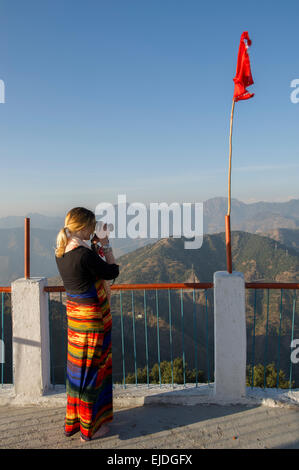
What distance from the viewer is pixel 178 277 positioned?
100125mm

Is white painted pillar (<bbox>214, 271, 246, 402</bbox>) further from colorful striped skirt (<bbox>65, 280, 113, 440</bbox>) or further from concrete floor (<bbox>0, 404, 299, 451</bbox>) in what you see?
colorful striped skirt (<bbox>65, 280, 113, 440</bbox>)

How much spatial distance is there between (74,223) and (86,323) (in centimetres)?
71

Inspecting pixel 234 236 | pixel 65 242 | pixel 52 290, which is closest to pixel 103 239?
pixel 65 242

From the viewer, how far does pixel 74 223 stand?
233cm

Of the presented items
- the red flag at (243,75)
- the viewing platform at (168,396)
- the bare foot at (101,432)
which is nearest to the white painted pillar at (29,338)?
the viewing platform at (168,396)

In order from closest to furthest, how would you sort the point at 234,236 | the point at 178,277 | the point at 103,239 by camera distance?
1. the point at 103,239
2. the point at 178,277
3. the point at 234,236

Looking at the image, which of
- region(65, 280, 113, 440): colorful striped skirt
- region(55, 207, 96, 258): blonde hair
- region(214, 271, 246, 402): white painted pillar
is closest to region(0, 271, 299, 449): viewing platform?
region(214, 271, 246, 402): white painted pillar

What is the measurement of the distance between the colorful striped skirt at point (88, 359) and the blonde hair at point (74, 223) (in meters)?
0.36

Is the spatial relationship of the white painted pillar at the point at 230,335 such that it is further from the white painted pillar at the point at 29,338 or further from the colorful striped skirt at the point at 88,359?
the white painted pillar at the point at 29,338

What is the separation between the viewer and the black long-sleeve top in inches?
90.7

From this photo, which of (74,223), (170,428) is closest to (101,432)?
(170,428)

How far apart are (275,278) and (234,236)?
35.3 metres

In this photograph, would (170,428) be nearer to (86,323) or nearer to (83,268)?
(86,323)
